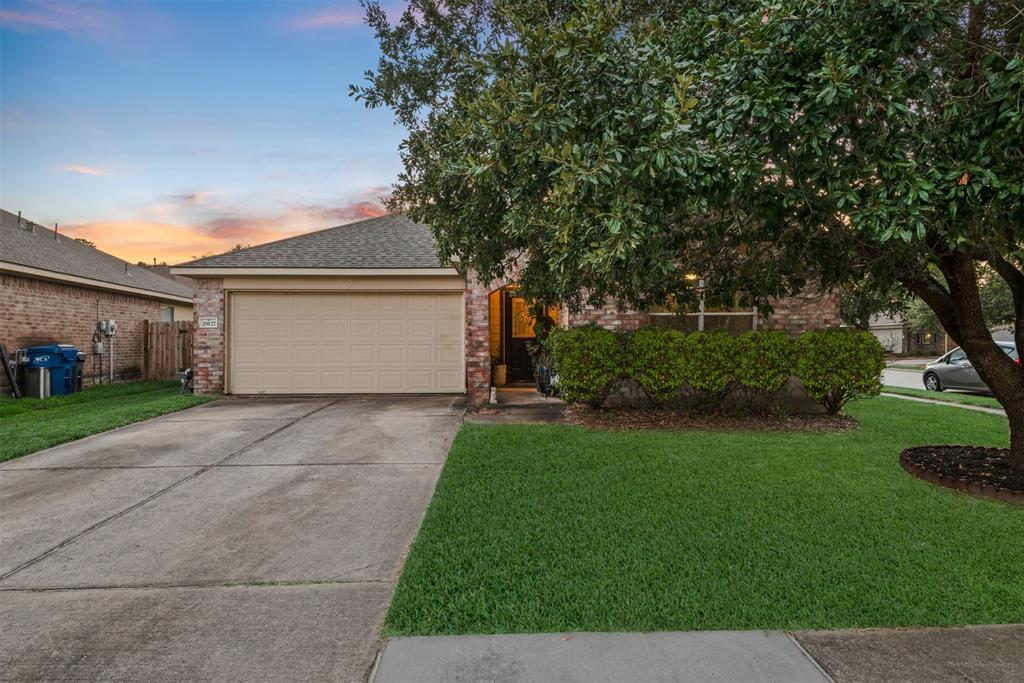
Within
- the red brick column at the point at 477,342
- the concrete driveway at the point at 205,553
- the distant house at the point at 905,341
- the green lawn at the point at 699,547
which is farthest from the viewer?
the distant house at the point at 905,341

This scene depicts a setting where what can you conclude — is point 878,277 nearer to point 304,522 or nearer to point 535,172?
point 535,172

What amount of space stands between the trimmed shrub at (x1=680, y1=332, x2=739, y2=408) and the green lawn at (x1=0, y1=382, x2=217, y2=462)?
8801 mm

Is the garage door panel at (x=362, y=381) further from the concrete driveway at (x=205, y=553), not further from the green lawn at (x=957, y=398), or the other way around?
the green lawn at (x=957, y=398)

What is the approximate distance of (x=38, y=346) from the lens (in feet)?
36.4

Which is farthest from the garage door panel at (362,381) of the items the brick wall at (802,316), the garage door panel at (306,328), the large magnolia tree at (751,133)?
the brick wall at (802,316)

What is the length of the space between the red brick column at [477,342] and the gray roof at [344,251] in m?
1.15

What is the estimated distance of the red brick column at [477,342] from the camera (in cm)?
1006

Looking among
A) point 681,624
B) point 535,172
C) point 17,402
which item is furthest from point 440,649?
point 17,402

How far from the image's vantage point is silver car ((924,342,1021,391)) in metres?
12.6

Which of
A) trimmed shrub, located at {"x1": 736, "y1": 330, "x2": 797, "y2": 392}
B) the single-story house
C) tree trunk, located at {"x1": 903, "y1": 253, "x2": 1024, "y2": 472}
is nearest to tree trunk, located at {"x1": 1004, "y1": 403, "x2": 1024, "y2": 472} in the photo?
tree trunk, located at {"x1": 903, "y1": 253, "x2": 1024, "y2": 472}

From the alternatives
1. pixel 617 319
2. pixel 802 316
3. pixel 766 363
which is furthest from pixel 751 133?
pixel 802 316

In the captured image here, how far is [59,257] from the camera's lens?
41.9 feet

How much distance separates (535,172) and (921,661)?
3335 mm

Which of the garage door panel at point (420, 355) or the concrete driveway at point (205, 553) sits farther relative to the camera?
the garage door panel at point (420, 355)
